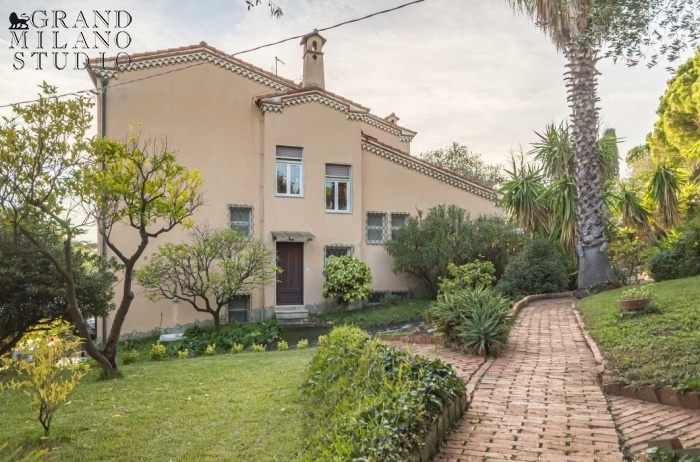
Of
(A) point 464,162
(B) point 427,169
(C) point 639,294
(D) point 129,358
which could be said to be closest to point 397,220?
(B) point 427,169

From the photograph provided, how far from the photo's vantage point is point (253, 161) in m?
18.3

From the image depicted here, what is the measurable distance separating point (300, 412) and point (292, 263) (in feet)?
43.5

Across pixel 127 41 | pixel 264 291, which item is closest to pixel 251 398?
pixel 127 41

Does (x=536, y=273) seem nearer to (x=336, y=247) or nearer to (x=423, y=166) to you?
(x=423, y=166)

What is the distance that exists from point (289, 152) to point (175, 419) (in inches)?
555

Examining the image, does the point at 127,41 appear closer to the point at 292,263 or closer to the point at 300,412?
the point at 300,412

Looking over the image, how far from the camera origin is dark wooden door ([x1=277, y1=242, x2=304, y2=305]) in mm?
18516

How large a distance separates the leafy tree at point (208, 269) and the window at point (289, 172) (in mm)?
3099

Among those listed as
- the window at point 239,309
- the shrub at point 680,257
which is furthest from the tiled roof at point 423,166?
the window at point 239,309

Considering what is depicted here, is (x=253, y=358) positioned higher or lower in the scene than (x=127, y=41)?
lower

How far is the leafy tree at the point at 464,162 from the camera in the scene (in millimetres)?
36375

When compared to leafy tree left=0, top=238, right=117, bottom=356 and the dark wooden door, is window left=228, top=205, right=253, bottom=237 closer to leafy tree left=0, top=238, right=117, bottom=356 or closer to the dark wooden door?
the dark wooden door

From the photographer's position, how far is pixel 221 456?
446 cm

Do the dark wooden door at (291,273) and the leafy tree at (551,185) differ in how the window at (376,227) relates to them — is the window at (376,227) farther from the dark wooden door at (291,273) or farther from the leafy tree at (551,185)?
→ the leafy tree at (551,185)
